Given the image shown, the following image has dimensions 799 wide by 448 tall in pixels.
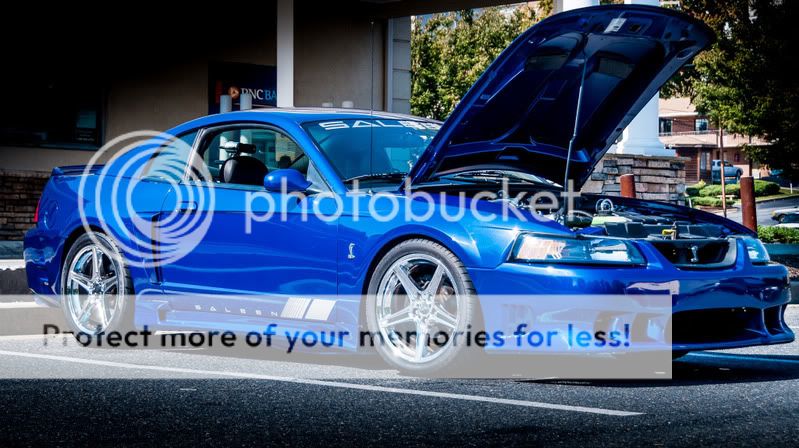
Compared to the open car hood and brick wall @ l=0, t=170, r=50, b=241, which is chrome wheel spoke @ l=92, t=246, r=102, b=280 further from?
brick wall @ l=0, t=170, r=50, b=241

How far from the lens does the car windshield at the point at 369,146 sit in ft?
19.9

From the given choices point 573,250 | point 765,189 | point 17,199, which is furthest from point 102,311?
point 765,189

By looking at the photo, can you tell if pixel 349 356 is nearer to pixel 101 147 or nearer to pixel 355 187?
pixel 355 187

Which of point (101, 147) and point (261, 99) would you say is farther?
point (261, 99)

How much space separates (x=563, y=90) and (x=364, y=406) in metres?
2.28

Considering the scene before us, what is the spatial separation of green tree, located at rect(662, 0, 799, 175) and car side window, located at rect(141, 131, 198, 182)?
51.5 ft

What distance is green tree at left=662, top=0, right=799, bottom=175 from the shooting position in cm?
2312

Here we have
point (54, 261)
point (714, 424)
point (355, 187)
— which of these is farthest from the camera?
point (54, 261)

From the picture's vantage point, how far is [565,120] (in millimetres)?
6402

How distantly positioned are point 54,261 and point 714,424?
14.5ft

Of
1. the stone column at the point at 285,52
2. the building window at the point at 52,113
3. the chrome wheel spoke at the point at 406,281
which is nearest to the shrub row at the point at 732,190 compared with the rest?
the stone column at the point at 285,52

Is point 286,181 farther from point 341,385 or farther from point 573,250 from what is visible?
point 573,250

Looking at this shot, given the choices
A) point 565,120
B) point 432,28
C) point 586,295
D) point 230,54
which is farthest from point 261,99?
point 432,28

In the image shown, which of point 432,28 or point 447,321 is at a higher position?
point 432,28
